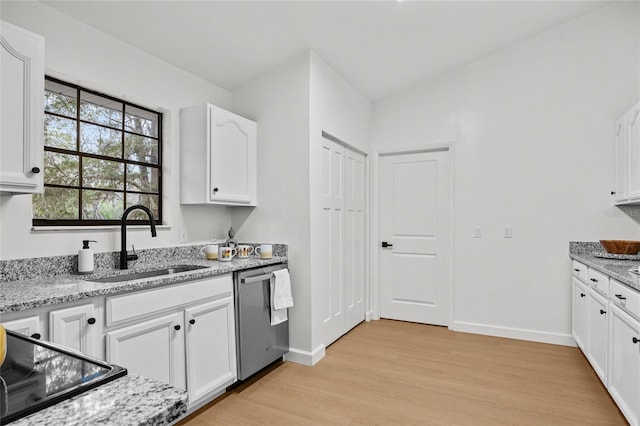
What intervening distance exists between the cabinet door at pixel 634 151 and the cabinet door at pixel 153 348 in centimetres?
343

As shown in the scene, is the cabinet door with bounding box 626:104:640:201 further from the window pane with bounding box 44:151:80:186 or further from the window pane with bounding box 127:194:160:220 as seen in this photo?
the window pane with bounding box 44:151:80:186

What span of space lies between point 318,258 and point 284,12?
1.97 meters

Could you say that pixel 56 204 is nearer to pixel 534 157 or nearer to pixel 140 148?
pixel 140 148

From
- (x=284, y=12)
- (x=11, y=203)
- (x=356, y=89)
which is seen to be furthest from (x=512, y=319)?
(x=11, y=203)

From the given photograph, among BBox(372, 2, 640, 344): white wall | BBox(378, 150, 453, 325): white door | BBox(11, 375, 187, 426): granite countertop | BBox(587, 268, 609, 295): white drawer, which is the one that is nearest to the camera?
BBox(11, 375, 187, 426): granite countertop

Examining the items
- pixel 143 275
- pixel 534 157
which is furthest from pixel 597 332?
pixel 143 275

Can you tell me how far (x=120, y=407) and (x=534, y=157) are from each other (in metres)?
4.13

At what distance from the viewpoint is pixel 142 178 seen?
9.59 ft

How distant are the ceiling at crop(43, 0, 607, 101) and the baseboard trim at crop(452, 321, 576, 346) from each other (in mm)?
2797

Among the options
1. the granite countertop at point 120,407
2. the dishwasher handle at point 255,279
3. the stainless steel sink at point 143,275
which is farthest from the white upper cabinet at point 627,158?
the granite countertop at point 120,407

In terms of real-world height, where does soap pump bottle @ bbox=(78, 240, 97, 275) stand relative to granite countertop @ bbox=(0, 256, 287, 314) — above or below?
above

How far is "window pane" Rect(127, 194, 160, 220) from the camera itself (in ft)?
9.25

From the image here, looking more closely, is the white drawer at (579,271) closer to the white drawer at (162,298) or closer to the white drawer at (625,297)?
the white drawer at (625,297)

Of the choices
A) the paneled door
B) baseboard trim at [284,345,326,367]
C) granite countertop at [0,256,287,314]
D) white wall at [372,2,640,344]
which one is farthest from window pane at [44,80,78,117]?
white wall at [372,2,640,344]
